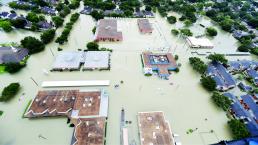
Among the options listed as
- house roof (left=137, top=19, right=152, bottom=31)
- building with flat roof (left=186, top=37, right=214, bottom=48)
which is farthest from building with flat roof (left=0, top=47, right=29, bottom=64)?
building with flat roof (left=186, top=37, right=214, bottom=48)

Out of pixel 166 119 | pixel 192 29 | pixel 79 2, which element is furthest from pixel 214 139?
pixel 79 2

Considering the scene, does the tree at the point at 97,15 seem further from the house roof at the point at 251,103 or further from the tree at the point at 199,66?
the house roof at the point at 251,103

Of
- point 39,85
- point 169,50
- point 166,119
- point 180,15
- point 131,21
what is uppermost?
point 180,15

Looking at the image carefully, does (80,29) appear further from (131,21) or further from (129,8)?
(129,8)

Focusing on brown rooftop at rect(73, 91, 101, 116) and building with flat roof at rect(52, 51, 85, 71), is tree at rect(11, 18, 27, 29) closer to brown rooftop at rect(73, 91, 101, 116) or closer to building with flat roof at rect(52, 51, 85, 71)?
building with flat roof at rect(52, 51, 85, 71)

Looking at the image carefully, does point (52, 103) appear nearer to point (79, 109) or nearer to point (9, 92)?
point (79, 109)

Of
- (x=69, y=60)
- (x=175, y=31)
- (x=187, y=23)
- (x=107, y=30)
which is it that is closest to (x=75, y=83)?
(x=69, y=60)

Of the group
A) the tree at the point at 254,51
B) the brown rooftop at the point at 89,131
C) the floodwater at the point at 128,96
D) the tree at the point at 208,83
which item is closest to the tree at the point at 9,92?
the floodwater at the point at 128,96
